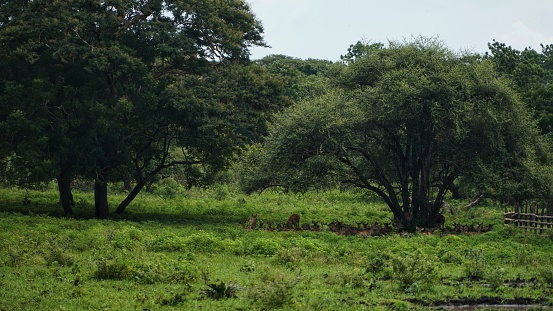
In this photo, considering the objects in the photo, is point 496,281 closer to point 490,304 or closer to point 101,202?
point 490,304

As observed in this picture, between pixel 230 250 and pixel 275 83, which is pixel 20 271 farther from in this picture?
pixel 275 83

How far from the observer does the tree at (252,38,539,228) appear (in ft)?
111

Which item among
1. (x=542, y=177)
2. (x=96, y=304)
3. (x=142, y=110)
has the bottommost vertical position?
(x=96, y=304)

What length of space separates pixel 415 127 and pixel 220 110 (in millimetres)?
9173

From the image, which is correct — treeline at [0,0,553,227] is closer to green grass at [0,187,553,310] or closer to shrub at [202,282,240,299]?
green grass at [0,187,553,310]

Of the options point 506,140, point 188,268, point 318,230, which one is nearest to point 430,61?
point 506,140

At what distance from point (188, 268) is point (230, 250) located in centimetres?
595

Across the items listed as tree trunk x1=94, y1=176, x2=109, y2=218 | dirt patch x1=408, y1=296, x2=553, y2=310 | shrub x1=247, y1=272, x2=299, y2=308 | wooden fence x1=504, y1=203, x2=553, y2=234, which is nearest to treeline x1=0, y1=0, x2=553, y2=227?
tree trunk x1=94, y1=176, x2=109, y2=218

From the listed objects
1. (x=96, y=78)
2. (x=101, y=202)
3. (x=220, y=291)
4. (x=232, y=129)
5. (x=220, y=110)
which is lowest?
(x=220, y=291)

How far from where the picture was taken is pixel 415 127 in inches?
1401

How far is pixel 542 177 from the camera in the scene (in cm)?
3441

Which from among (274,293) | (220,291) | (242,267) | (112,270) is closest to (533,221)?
(242,267)

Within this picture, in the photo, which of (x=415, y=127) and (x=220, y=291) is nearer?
(x=220, y=291)

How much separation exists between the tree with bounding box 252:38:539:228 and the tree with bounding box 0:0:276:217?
452 cm
